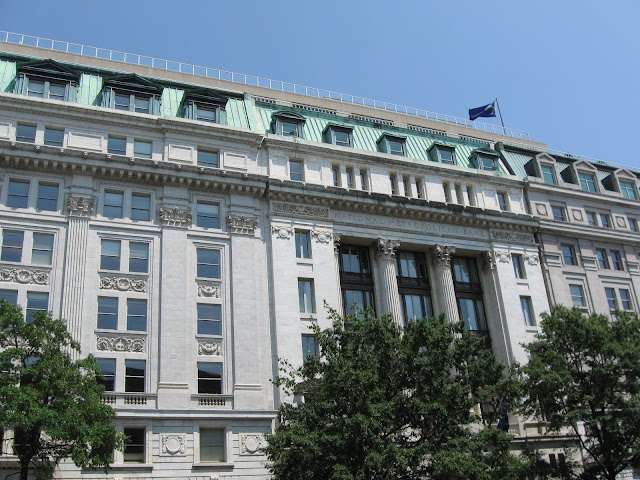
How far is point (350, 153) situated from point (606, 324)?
2179 cm

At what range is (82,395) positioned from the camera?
29.4 meters

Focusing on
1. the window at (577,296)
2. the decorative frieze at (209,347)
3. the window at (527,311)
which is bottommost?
the decorative frieze at (209,347)

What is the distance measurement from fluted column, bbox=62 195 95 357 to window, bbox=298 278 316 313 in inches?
544

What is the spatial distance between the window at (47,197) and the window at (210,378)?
1323 centimetres

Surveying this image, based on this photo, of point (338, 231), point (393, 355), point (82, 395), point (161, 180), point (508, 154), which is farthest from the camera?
point (508, 154)

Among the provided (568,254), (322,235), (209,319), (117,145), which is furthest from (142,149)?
(568,254)

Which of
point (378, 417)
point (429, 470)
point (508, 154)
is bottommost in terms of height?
point (429, 470)

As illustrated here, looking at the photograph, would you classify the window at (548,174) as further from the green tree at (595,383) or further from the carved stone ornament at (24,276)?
the carved stone ornament at (24,276)

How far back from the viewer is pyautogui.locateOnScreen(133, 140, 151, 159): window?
146 ft

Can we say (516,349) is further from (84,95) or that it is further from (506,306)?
(84,95)

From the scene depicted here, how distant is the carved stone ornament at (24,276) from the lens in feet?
126

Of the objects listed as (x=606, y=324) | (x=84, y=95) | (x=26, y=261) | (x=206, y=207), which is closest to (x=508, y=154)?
(x=606, y=324)

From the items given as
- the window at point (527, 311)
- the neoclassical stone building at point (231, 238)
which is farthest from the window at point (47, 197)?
the window at point (527, 311)

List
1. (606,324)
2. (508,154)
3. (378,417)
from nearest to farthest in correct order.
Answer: (378,417) < (606,324) < (508,154)
